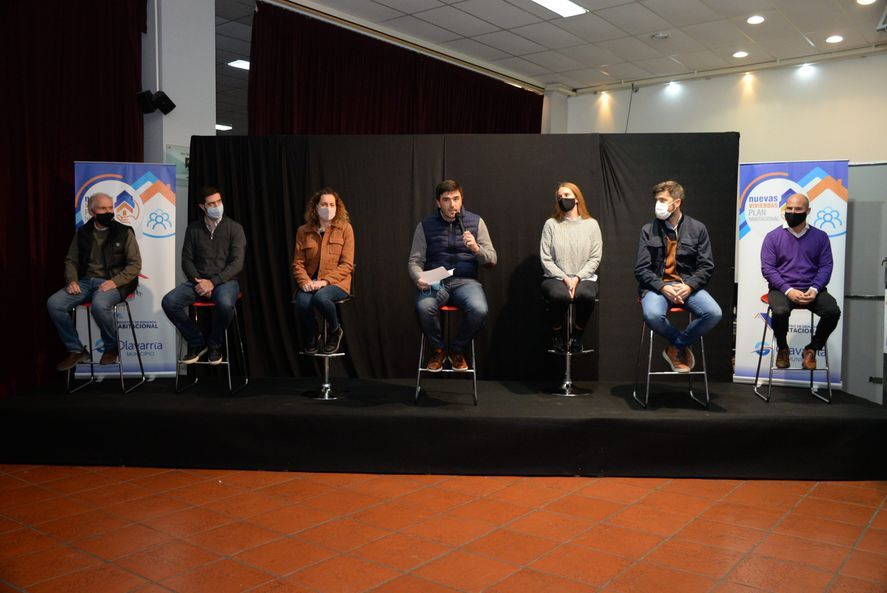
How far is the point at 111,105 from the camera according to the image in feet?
18.0

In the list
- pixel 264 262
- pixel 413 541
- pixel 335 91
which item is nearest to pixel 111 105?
pixel 264 262

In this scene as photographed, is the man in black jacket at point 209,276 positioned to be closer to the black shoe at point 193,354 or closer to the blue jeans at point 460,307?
the black shoe at point 193,354

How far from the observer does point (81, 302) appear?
14.6 ft

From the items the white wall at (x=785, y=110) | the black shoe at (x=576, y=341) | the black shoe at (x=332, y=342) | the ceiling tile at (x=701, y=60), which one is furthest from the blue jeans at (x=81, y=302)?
the white wall at (x=785, y=110)

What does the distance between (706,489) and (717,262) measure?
75.7 inches

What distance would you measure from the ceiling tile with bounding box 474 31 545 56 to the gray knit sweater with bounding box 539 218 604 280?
12.8 feet

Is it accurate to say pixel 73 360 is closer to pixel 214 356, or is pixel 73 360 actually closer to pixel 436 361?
pixel 214 356

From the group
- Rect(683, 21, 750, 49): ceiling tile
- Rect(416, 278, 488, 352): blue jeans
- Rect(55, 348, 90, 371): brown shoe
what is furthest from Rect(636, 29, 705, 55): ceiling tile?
Rect(55, 348, 90, 371): brown shoe

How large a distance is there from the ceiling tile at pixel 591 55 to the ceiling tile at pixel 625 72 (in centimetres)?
19

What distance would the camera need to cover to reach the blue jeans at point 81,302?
14.3ft

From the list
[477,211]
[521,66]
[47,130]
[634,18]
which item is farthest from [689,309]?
[521,66]

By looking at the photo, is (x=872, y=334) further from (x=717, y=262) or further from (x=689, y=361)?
(x=689, y=361)

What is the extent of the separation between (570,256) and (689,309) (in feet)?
2.57

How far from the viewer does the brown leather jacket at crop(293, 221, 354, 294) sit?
432 cm
